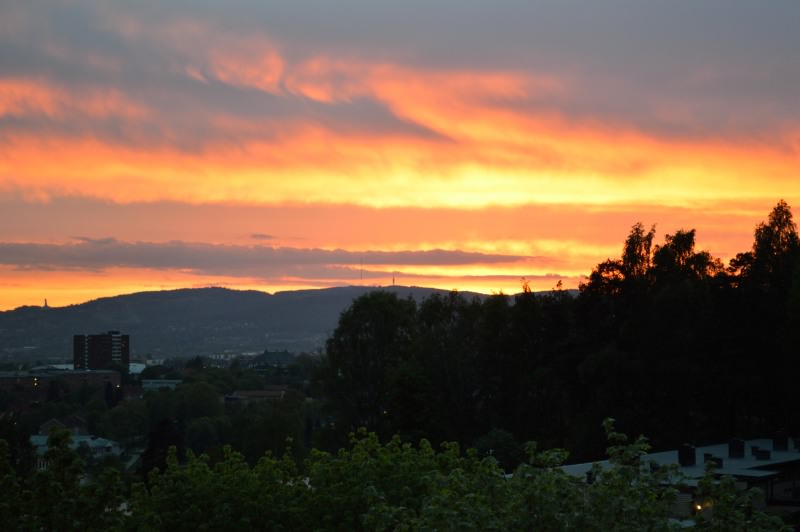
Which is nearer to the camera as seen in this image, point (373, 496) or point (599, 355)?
point (373, 496)

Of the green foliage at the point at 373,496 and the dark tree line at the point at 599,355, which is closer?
the green foliage at the point at 373,496

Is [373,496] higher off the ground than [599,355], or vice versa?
[599,355]

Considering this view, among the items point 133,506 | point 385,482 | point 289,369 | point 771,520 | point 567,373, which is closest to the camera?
point 771,520

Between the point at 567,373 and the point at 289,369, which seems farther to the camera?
the point at 289,369

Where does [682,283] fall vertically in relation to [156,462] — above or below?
above

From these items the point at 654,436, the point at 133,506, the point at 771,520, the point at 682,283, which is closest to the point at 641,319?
the point at 682,283

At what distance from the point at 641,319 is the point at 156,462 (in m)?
25.5

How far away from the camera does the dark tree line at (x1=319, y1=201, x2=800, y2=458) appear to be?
4781 centimetres

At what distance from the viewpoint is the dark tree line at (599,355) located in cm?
4781

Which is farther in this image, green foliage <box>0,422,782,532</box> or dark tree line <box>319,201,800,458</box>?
Result: dark tree line <box>319,201,800,458</box>

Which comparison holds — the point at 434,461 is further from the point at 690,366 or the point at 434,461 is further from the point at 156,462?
the point at 156,462

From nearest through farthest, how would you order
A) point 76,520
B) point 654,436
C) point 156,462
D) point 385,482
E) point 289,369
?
point 76,520 < point 385,482 < point 654,436 < point 156,462 < point 289,369

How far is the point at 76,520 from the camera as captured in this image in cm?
Result: 1858

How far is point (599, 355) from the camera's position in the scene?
48.0 m
